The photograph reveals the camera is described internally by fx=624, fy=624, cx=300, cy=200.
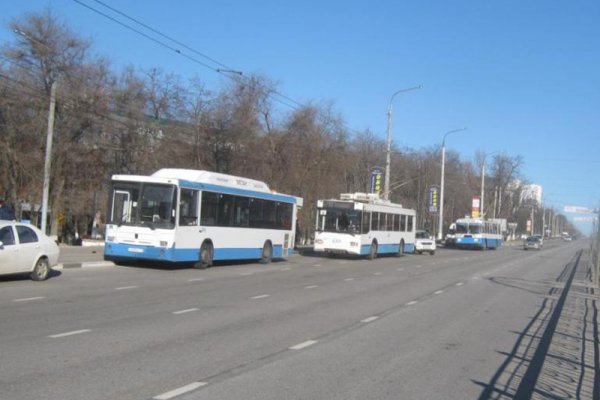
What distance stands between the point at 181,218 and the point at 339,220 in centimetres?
1321

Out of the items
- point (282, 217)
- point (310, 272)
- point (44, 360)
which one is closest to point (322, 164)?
point (282, 217)

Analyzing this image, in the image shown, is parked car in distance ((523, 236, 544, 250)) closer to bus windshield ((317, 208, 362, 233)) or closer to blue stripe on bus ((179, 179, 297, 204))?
bus windshield ((317, 208, 362, 233))

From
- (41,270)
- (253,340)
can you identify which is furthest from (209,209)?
(253,340)

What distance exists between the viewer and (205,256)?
72.7 ft

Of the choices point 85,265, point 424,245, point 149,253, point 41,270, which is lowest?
point 85,265

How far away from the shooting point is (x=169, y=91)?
117 feet

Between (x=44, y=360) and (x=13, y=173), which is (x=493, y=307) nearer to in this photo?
(x=44, y=360)

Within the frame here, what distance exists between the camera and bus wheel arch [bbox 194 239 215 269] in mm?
21930

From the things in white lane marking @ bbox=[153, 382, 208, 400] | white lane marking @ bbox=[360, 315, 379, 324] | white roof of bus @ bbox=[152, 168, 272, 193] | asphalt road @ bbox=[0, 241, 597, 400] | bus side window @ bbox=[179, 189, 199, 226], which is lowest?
white lane marking @ bbox=[153, 382, 208, 400]

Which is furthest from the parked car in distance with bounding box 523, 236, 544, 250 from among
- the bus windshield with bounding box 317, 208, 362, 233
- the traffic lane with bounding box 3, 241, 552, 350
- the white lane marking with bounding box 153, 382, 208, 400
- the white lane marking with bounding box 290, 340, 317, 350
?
the white lane marking with bounding box 153, 382, 208, 400

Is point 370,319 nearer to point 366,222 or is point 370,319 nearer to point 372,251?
point 366,222

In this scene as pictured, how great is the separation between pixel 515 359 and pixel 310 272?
14.8m

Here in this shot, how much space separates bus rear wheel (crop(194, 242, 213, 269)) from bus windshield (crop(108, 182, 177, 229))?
7.42ft

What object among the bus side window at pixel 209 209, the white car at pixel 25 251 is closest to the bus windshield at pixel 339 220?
the bus side window at pixel 209 209
